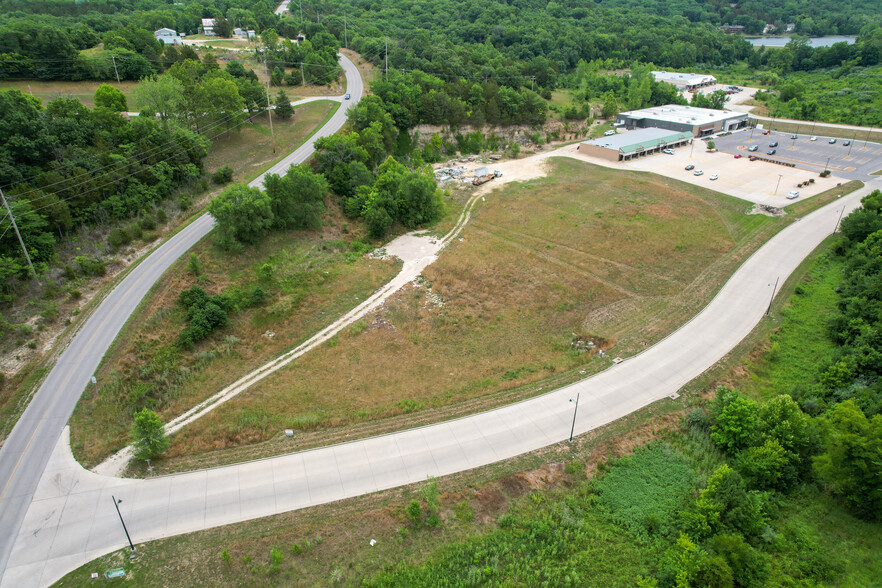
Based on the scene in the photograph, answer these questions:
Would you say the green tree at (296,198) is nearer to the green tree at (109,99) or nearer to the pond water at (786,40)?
the green tree at (109,99)

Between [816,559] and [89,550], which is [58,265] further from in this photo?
[816,559]

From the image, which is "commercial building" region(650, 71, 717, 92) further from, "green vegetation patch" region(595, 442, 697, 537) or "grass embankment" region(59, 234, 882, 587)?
"grass embankment" region(59, 234, 882, 587)

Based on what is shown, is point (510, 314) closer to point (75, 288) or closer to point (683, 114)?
point (75, 288)

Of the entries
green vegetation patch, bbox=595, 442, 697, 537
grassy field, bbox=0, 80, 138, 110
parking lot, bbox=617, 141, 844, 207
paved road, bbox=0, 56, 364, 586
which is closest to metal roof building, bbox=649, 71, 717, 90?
parking lot, bbox=617, 141, 844, 207

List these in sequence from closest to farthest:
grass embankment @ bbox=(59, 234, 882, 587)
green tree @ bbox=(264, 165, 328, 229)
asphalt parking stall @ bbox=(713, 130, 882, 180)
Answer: grass embankment @ bbox=(59, 234, 882, 587) → green tree @ bbox=(264, 165, 328, 229) → asphalt parking stall @ bbox=(713, 130, 882, 180)

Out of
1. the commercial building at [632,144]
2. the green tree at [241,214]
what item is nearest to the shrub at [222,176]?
the green tree at [241,214]
